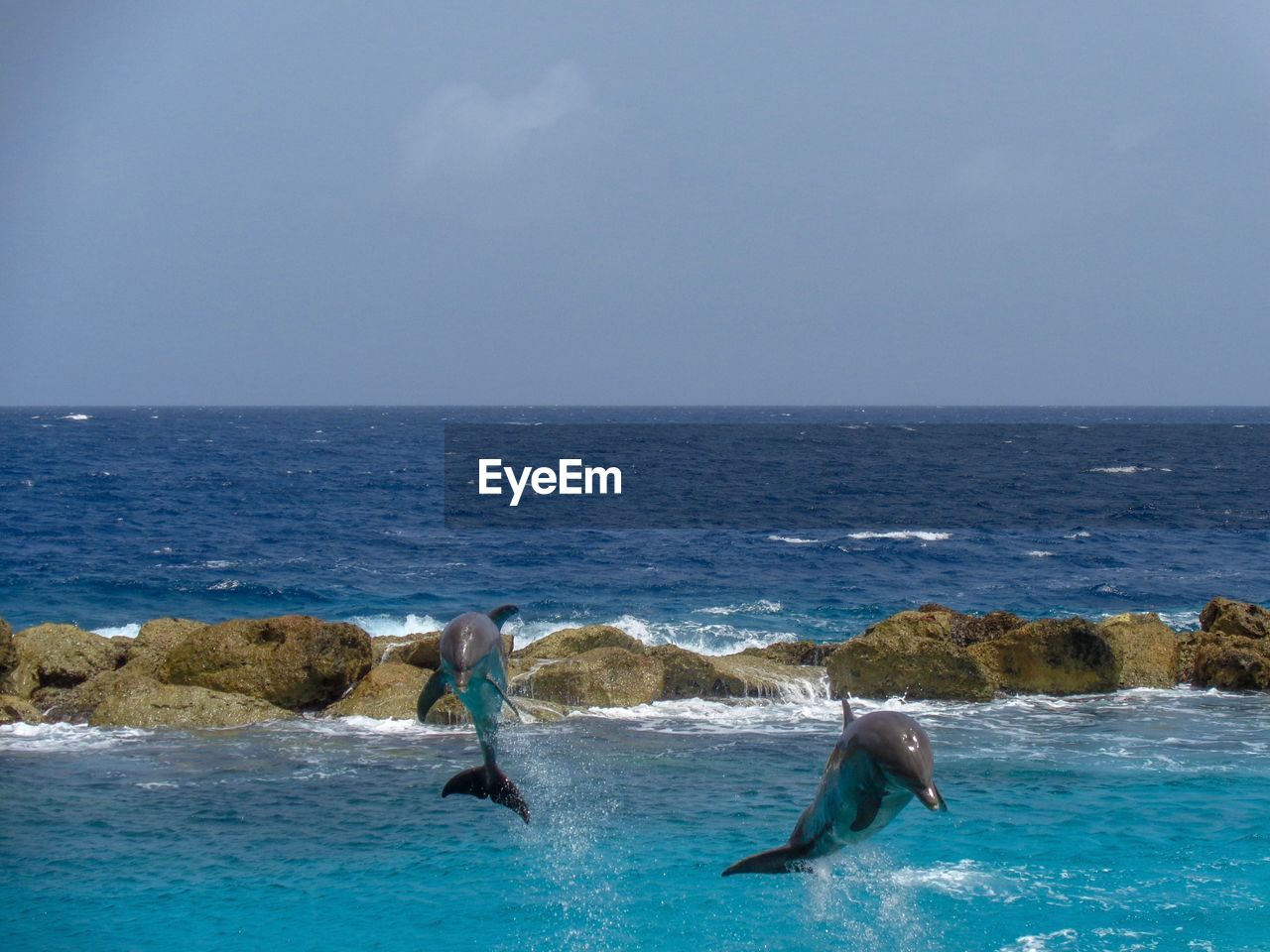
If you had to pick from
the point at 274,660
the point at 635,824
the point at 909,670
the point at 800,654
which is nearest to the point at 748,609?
the point at 800,654

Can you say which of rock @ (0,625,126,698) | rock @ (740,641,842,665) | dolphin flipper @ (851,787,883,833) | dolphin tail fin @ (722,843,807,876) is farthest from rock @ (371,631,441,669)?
dolphin flipper @ (851,787,883,833)

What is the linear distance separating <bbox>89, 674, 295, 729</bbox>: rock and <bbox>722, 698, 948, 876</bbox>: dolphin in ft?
36.7

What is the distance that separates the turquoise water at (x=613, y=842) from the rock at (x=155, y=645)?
1.71 metres

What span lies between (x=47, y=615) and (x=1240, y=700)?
24.5 metres

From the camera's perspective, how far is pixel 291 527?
43.8 m

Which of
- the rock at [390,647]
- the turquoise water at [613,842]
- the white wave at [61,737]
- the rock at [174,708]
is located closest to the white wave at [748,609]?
the rock at [390,647]

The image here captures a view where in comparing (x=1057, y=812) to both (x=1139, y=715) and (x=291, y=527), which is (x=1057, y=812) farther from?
(x=291, y=527)

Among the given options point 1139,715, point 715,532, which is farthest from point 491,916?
point 715,532

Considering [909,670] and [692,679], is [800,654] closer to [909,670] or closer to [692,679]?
[909,670]

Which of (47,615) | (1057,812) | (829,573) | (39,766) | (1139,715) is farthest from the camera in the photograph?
(829,573)

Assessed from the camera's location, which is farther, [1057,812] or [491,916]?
[1057,812]

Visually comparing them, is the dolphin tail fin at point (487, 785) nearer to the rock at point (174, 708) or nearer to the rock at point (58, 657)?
the rock at point (174, 708)

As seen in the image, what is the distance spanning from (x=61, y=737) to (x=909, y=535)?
108 ft

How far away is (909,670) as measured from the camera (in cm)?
1873
